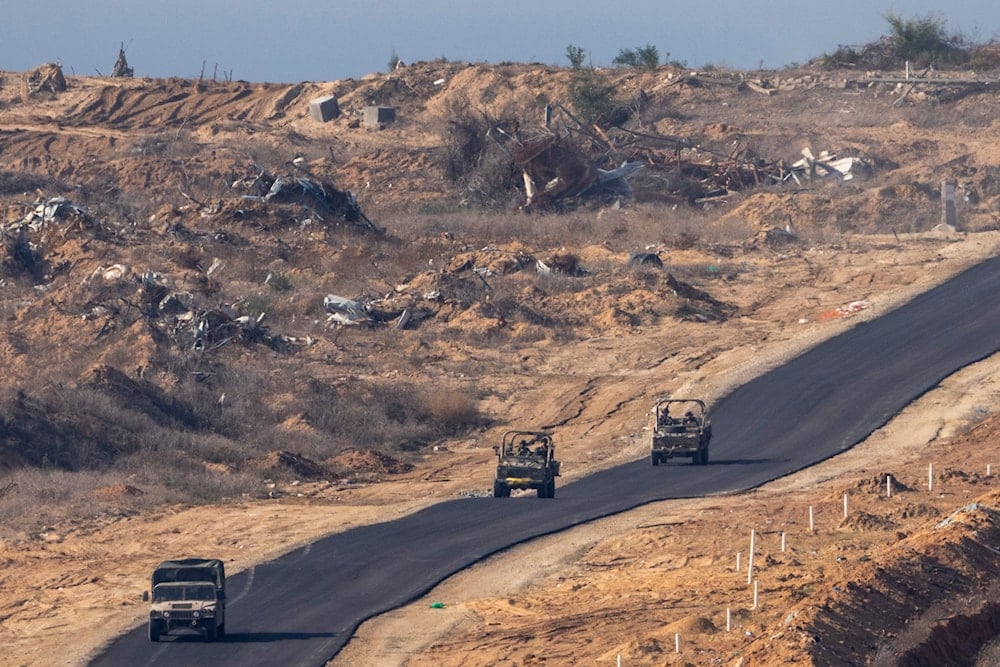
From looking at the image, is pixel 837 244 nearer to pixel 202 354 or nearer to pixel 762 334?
pixel 762 334

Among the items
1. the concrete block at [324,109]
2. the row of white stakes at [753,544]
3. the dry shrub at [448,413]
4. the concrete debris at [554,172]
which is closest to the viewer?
the row of white stakes at [753,544]

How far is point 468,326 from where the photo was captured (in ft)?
159

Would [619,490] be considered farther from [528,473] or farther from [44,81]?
[44,81]

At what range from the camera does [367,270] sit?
55156 millimetres

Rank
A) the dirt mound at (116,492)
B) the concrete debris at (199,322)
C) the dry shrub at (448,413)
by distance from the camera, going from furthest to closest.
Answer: the concrete debris at (199,322) < the dry shrub at (448,413) < the dirt mound at (116,492)

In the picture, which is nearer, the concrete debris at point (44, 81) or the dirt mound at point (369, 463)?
the dirt mound at point (369, 463)

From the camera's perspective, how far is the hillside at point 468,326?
23000 millimetres

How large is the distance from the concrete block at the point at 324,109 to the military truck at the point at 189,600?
71.8 m

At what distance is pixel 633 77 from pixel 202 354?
54862 mm

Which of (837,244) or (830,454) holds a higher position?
(837,244)

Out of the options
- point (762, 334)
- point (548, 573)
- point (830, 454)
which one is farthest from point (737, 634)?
point (762, 334)

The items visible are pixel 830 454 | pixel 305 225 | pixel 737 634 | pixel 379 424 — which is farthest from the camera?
pixel 305 225

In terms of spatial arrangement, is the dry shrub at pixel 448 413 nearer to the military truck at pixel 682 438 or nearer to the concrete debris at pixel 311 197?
the military truck at pixel 682 438

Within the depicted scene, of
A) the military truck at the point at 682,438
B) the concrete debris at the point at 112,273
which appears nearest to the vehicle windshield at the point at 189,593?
the military truck at the point at 682,438
